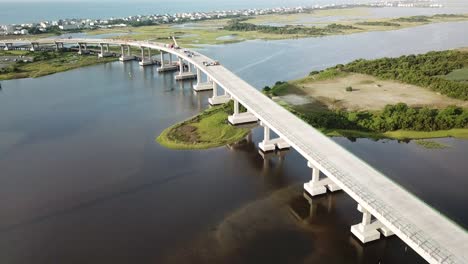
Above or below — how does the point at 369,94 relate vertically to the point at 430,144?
above

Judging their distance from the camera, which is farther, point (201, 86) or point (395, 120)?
point (201, 86)

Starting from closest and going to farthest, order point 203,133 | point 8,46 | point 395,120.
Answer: point 395,120
point 203,133
point 8,46

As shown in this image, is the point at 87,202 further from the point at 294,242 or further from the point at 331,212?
the point at 331,212

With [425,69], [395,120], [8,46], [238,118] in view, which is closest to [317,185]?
[395,120]

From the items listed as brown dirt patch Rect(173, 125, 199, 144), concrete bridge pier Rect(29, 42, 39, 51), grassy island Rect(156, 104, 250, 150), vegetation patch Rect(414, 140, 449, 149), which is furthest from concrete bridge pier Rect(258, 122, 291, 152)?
concrete bridge pier Rect(29, 42, 39, 51)

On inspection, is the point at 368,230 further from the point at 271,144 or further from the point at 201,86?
the point at 201,86

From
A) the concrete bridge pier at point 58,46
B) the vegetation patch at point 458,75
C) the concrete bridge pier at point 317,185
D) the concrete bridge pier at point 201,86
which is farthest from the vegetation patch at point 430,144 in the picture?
the concrete bridge pier at point 58,46

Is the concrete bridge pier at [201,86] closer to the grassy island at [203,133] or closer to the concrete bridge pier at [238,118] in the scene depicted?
the grassy island at [203,133]
